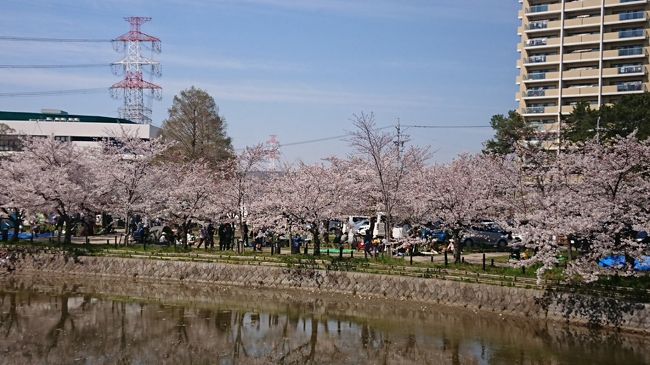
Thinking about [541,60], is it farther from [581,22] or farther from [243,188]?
[243,188]

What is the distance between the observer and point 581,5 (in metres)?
59.3

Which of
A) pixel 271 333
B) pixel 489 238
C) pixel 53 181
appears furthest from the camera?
pixel 489 238

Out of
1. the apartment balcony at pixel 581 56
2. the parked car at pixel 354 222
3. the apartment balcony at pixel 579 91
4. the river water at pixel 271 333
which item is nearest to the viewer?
the river water at pixel 271 333

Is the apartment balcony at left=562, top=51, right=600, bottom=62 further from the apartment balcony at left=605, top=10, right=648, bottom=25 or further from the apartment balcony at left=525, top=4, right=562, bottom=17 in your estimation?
the apartment balcony at left=525, top=4, right=562, bottom=17

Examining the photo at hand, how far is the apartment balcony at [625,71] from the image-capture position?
56.3 metres

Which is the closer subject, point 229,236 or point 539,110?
point 229,236

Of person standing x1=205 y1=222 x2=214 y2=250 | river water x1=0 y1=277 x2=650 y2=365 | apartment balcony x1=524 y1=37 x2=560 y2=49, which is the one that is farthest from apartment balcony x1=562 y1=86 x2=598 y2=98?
river water x1=0 y1=277 x2=650 y2=365

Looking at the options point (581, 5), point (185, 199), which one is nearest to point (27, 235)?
point (185, 199)

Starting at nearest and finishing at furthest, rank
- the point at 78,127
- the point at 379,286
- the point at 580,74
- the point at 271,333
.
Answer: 1. the point at 271,333
2. the point at 379,286
3. the point at 580,74
4. the point at 78,127

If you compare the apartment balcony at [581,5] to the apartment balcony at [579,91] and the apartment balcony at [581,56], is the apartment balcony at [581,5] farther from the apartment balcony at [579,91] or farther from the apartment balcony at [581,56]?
the apartment balcony at [579,91]

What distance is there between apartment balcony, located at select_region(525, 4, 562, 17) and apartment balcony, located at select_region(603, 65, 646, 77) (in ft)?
24.7

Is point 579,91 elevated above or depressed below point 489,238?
above

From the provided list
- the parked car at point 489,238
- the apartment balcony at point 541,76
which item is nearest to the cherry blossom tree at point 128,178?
the parked car at point 489,238

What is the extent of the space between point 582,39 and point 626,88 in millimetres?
6023
